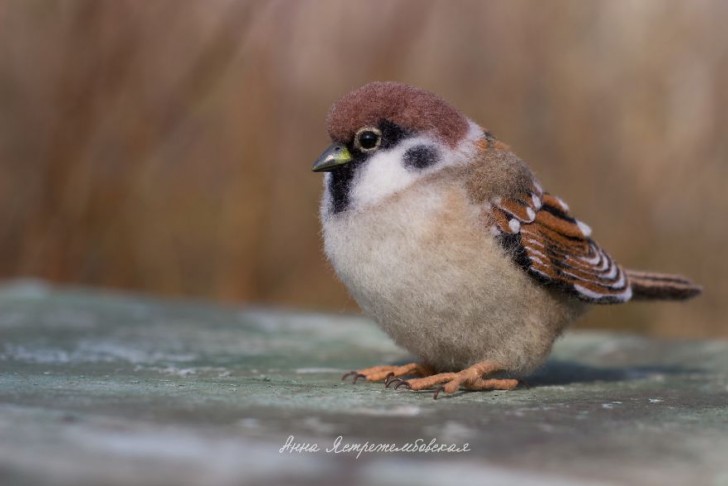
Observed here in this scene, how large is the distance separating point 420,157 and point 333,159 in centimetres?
26

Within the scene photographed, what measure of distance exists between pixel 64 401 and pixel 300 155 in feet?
15.9

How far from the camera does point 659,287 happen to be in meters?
3.70

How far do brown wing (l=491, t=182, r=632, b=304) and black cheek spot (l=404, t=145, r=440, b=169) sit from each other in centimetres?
24

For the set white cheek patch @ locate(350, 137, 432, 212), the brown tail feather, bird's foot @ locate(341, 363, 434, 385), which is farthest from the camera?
the brown tail feather

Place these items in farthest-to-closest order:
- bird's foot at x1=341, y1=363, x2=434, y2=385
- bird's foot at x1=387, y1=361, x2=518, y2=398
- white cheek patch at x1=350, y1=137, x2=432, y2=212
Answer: bird's foot at x1=341, y1=363, x2=434, y2=385 < white cheek patch at x1=350, y1=137, x2=432, y2=212 < bird's foot at x1=387, y1=361, x2=518, y2=398

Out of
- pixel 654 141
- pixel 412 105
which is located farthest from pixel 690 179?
pixel 412 105

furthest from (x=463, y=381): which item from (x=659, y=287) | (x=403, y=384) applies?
(x=659, y=287)

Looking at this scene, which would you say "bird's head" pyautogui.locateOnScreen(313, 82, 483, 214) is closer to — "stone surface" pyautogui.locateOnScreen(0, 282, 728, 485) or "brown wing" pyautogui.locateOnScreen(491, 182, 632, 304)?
"brown wing" pyautogui.locateOnScreen(491, 182, 632, 304)

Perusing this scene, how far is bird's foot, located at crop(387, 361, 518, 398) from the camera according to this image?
2844 millimetres

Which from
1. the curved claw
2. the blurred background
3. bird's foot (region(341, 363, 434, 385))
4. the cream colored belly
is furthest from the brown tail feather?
the blurred background

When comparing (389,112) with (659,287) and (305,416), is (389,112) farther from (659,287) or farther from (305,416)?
(659,287)

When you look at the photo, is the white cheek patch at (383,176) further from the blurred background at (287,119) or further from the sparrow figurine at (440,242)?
the blurred background at (287,119)

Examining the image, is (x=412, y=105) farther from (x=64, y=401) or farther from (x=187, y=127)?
(x=187, y=127)

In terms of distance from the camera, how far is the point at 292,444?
1.92 m
